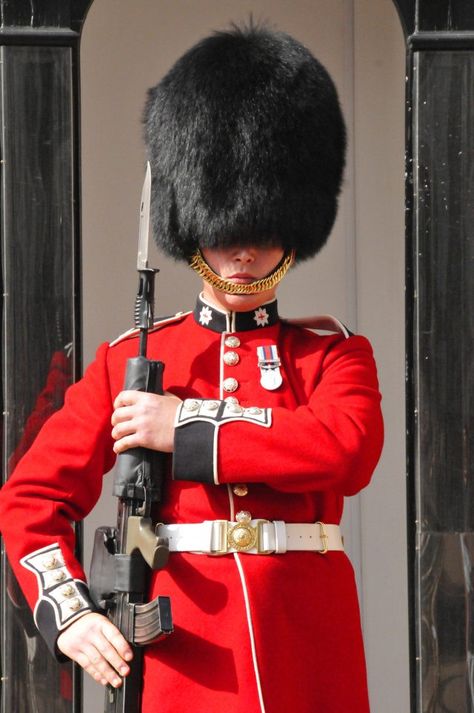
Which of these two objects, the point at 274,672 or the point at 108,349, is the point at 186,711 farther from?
the point at 108,349

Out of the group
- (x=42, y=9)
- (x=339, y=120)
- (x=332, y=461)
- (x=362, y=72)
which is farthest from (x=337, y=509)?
(x=362, y=72)

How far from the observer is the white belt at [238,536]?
8.79ft

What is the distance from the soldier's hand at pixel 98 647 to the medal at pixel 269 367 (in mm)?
511

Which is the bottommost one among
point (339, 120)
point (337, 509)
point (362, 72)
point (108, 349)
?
point (337, 509)

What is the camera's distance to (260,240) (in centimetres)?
→ 282

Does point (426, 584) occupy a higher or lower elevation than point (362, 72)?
lower

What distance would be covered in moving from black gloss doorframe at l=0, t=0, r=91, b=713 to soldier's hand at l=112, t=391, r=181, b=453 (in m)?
0.57

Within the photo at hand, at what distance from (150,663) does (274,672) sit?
0.72 feet

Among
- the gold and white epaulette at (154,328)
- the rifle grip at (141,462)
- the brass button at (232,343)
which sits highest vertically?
the gold and white epaulette at (154,328)

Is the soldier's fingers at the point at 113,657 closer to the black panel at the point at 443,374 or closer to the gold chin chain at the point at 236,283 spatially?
the gold chin chain at the point at 236,283

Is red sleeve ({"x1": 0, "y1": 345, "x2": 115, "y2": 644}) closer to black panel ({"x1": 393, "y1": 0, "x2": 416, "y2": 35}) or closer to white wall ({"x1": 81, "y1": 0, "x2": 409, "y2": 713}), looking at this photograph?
black panel ({"x1": 393, "y1": 0, "x2": 416, "y2": 35})

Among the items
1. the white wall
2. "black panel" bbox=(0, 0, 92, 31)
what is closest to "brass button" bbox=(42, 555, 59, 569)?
"black panel" bbox=(0, 0, 92, 31)

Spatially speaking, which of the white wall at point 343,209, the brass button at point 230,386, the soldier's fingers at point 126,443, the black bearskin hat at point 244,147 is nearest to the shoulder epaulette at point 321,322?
the black bearskin hat at point 244,147

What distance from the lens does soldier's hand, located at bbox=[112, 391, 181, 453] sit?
2658 mm
